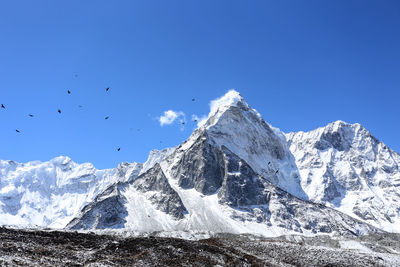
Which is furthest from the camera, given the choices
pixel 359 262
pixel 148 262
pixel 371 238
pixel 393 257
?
pixel 371 238

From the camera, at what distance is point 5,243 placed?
4469cm

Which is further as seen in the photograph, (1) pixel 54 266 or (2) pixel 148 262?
(2) pixel 148 262

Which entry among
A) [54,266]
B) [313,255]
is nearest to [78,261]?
[54,266]

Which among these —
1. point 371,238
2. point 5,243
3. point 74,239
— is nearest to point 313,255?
point 74,239

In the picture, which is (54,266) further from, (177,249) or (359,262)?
(359,262)

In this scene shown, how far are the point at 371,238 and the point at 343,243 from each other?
6541cm

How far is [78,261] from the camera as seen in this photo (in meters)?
42.2

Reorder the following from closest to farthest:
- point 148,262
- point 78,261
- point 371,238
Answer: point 78,261
point 148,262
point 371,238

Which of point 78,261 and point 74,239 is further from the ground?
point 74,239

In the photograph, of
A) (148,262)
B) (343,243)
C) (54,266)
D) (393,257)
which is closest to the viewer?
(54,266)

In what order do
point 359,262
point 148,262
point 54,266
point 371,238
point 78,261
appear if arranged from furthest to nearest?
point 371,238 → point 359,262 → point 148,262 → point 78,261 → point 54,266

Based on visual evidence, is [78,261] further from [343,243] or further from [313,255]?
[343,243]

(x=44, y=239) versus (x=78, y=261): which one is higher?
(x=44, y=239)

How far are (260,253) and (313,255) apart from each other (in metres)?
9.21
